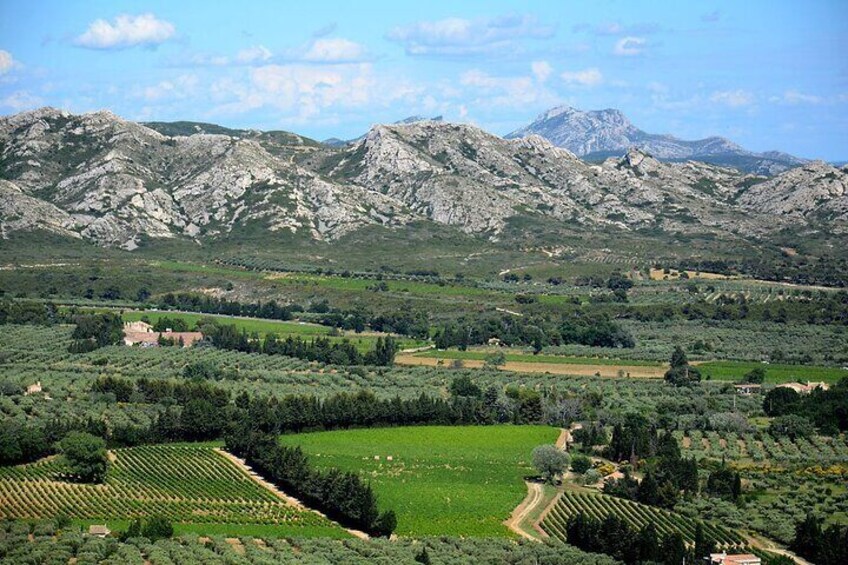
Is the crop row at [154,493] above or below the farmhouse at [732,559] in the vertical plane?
below

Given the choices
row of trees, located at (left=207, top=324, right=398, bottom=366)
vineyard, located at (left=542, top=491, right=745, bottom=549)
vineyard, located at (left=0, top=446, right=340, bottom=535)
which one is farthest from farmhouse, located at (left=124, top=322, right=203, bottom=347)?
vineyard, located at (left=542, top=491, right=745, bottom=549)

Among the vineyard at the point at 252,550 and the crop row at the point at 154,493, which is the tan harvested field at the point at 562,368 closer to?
the crop row at the point at 154,493

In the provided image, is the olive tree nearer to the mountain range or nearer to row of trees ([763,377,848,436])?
row of trees ([763,377,848,436])

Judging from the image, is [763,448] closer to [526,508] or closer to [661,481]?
[661,481]

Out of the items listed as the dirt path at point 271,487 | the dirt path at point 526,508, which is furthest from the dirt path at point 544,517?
the dirt path at point 271,487

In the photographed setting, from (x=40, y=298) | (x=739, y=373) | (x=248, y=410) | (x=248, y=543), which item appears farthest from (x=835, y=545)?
(x=40, y=298)
